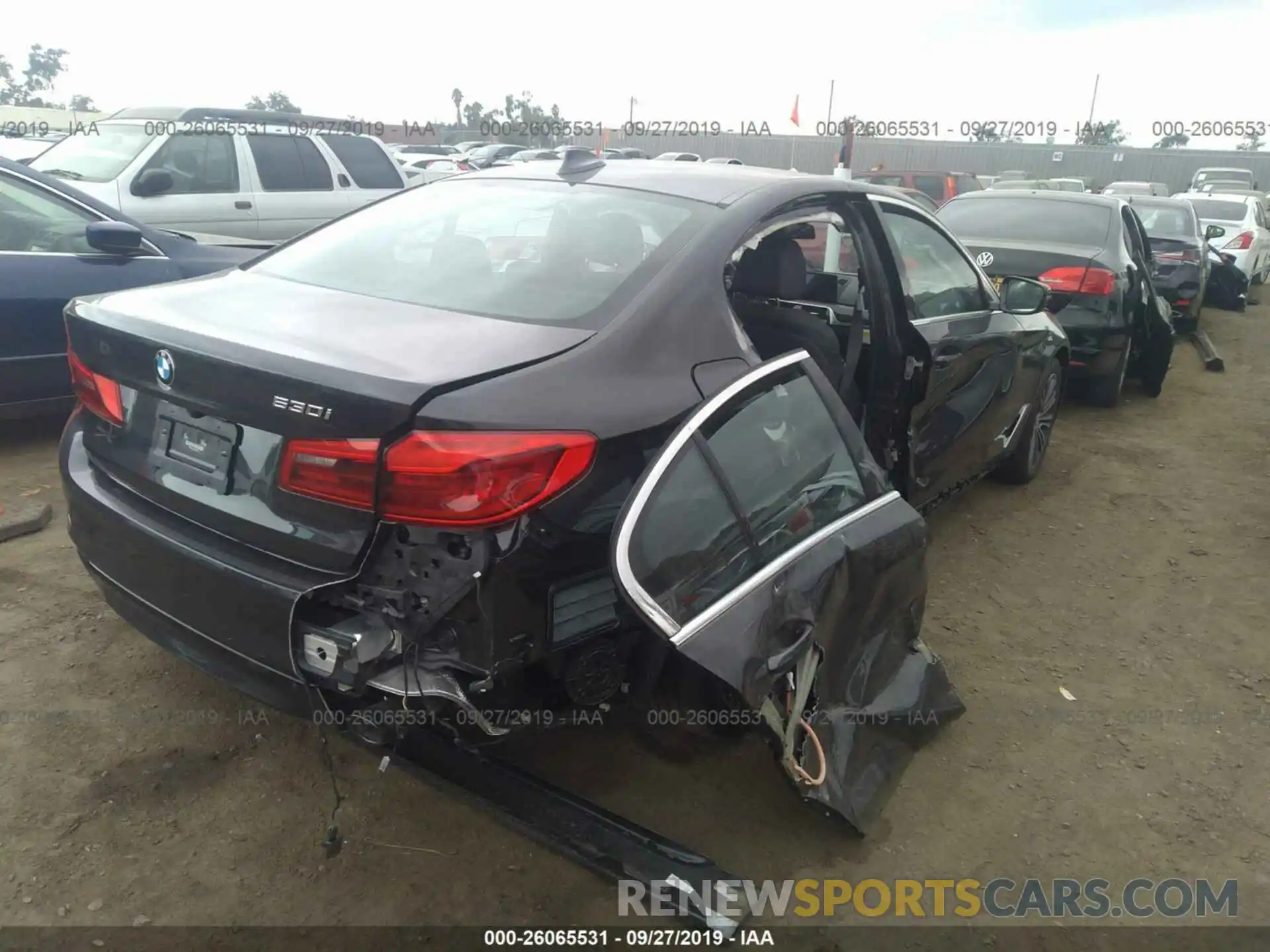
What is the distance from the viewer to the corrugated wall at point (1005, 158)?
36844mm

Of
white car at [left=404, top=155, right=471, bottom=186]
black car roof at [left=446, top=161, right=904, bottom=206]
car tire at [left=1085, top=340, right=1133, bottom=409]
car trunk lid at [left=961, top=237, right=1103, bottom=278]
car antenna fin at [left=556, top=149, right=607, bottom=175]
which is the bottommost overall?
car tire at [left=1085, top=340, right=1133, bottom=409]

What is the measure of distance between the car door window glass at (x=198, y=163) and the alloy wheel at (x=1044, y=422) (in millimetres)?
6236

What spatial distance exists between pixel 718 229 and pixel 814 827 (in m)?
1.66

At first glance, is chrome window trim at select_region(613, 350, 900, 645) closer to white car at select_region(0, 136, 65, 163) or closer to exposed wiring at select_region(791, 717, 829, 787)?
exposed wiring at select_region(791, 717, 829, 787)

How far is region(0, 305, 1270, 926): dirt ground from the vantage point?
2219 millimetres

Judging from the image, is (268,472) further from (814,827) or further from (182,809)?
(814,827)

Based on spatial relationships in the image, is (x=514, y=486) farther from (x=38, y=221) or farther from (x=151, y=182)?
(x=151, y=182)

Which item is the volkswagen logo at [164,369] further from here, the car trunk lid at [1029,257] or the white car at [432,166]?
the white car at [432,166]

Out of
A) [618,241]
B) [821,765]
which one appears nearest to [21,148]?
[618,241]

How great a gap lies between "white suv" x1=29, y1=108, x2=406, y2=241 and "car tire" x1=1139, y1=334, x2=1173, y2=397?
6.08 metres

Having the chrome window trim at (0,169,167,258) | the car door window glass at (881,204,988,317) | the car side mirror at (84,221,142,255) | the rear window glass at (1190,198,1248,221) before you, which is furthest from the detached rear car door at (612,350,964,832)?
the rear window glass at (1190,198,1248,221)

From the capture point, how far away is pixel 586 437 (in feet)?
6.52

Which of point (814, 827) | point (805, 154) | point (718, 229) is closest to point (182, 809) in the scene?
point (814, 827)

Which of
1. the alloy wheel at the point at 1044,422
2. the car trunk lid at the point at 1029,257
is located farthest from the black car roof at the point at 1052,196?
the alloy wheel at the point at 1044,422
